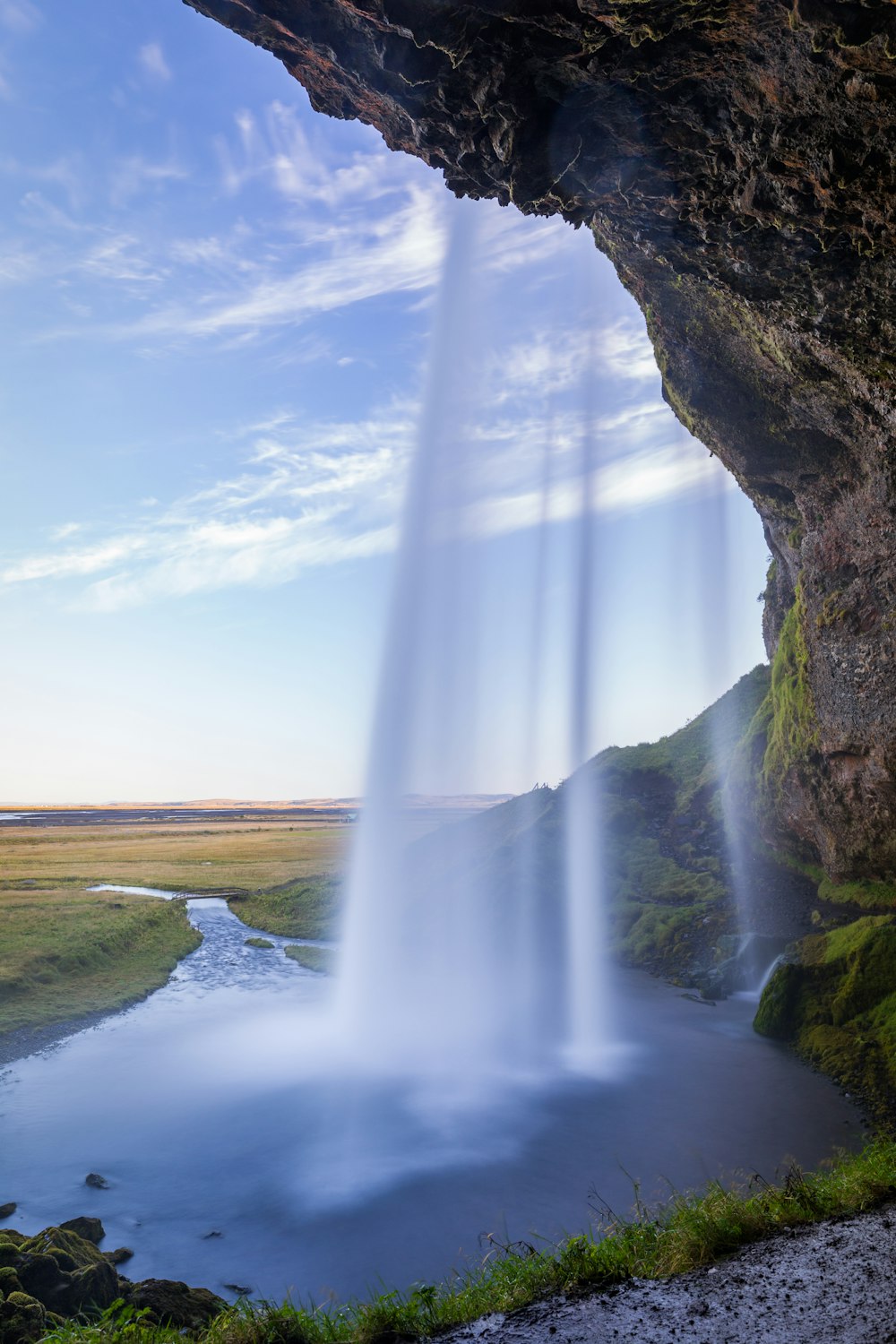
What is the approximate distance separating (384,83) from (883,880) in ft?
81.3

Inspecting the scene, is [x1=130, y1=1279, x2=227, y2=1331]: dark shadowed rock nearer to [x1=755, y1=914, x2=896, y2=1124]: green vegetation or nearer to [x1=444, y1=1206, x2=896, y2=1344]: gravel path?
[x1=444, y1=1206, x2=896, y2=1344]: gravel path

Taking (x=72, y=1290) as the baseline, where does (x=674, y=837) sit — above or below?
above

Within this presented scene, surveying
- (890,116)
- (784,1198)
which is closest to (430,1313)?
(784,1198)

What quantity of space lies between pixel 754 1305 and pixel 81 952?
30803 mm

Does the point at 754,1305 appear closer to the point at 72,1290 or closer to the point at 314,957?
the point at 72,1290

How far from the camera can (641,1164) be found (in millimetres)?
13766

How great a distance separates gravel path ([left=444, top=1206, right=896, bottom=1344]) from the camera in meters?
6.40

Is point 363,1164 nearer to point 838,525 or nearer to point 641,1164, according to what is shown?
point 641,1164

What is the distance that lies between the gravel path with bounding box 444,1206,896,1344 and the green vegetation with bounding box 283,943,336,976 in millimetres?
25446

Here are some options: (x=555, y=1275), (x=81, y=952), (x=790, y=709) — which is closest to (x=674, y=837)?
(x=790, y=709)

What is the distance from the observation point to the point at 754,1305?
22.4 feet

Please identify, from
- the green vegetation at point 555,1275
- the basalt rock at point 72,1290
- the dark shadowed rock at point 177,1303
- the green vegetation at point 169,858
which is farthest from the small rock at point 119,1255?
the green vegetation at point 169,858

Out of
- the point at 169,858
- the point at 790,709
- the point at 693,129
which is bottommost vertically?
the point at 169,858

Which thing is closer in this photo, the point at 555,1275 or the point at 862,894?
the point at 555,1275
